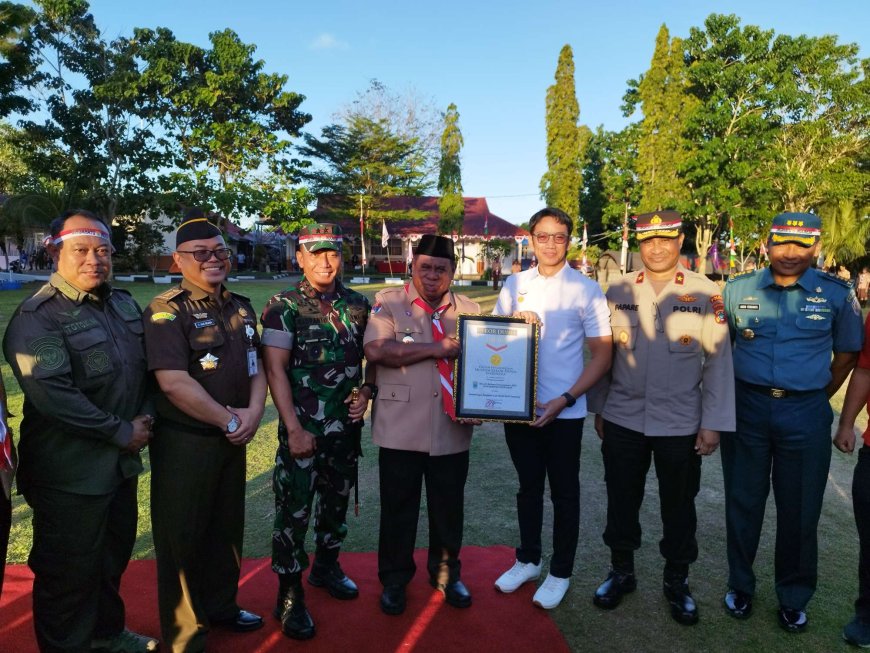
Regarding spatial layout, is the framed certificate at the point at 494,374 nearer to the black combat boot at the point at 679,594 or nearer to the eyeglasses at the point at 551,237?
the eyeglasses at the point at 551,237

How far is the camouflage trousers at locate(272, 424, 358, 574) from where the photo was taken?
10.3 feet

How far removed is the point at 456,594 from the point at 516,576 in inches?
16.1

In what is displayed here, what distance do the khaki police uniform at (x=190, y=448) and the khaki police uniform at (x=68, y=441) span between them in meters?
0.18

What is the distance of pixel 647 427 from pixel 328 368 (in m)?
1.72

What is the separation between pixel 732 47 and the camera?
99.3ft

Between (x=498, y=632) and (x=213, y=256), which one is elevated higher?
(x=213, y=256)

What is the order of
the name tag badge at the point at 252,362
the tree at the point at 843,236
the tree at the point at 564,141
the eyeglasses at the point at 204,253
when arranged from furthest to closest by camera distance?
the tree at the point at 564,141, the tree at the point at 843,236, the name tag badge at the point at 252,362, the eyeglasses at the point at 204,253

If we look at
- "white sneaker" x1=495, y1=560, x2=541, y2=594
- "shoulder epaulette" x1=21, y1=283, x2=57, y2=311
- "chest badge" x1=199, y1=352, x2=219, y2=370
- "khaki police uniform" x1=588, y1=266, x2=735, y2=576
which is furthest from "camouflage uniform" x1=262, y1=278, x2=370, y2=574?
"khaki police uniform" x1=588, y1=266, x2=735, y2=576

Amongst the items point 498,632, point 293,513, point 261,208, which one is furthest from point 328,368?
point 261,208

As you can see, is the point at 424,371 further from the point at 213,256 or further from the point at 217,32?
the point at 217,32

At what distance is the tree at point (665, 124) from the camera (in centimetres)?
3094

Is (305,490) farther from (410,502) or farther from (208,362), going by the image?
(208,362)

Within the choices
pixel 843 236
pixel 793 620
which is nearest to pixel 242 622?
pixel 793 620

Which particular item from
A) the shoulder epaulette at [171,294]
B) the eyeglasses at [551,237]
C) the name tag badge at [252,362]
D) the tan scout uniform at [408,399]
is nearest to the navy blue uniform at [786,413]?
the eyeglasses at [551,237]
